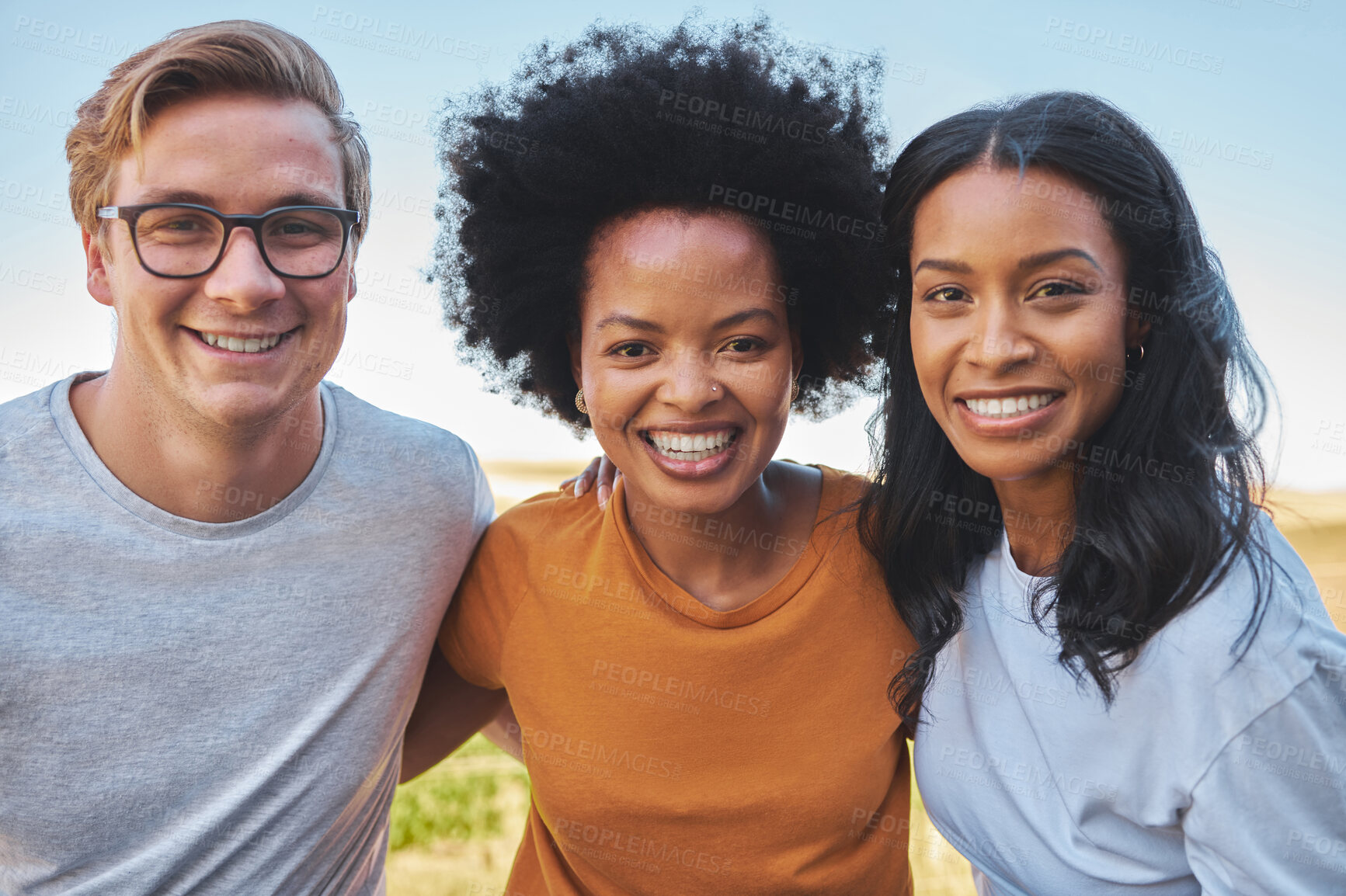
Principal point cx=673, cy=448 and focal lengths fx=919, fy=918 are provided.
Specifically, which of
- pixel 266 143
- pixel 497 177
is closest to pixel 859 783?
pixel 497 177

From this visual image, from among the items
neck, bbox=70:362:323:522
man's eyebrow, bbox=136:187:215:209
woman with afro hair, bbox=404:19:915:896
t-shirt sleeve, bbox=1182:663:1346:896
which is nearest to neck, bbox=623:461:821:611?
woman with afro hair, bbox=404:19:915:896

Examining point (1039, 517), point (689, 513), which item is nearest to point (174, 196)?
point (689, 513)

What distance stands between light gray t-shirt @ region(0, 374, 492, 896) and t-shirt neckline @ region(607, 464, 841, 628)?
576 mm

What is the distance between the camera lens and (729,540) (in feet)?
8.64

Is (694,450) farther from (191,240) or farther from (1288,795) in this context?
(1288,795)

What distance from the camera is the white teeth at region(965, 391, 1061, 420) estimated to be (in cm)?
204

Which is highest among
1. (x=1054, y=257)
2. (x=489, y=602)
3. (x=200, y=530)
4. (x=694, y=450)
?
(x=1054, y=257)

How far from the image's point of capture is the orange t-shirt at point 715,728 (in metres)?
2.39

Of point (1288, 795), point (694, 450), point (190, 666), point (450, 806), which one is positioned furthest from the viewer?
point (450, 806)

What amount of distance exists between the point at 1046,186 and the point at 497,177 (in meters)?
1.55

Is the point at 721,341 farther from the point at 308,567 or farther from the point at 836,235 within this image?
the point at 308,567

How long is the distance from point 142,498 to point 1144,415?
7.99 ft

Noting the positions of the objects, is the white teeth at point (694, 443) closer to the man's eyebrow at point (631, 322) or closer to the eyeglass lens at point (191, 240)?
the man's eyebrow at point (631, 322)

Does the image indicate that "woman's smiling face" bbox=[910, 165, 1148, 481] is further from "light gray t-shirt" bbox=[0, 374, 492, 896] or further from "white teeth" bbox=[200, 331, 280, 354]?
"white teeth" bbox=[200, 331, 280, 354]
